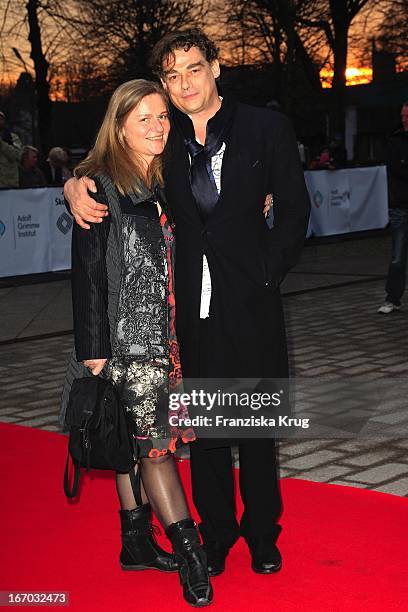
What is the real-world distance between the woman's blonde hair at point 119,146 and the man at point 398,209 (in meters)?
6.77

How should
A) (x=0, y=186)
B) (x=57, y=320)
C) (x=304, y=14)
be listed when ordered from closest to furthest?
(x=57, y=320) → (x=0, y=186) → (x=304, y=14)

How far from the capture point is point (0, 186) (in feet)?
47.9

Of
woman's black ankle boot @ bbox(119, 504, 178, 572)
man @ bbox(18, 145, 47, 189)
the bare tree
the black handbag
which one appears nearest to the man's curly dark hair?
the black handbag

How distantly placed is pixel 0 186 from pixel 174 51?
1113 centimetres

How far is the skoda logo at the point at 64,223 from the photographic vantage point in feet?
47.6

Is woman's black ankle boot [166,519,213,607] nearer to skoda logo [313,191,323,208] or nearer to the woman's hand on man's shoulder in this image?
the woman's hand on man's shoulder

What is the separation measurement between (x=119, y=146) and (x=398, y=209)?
690cm

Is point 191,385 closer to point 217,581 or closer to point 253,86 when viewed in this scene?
point 217,581

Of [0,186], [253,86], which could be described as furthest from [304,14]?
[0,186]

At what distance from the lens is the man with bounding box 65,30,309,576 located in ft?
12.6

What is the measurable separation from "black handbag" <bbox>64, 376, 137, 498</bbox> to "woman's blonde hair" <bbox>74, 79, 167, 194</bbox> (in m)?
0.76

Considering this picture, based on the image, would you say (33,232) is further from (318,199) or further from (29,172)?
(318,199)

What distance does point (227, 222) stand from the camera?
3842 millimetres

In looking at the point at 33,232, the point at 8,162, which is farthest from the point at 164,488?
the point at 8,162
